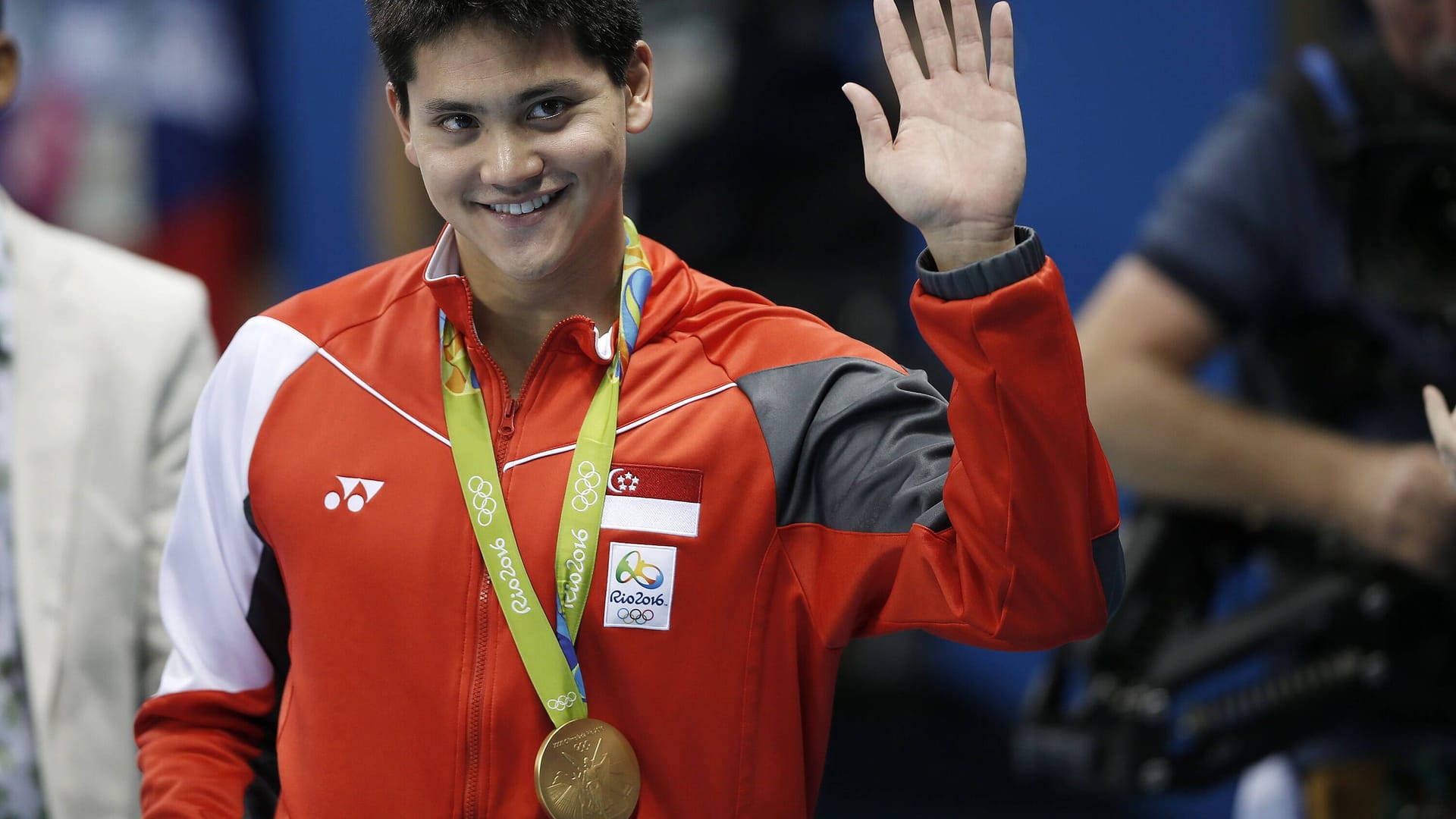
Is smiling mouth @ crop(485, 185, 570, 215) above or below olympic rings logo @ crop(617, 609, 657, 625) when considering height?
above

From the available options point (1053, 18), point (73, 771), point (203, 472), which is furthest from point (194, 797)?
point (1053, 18)

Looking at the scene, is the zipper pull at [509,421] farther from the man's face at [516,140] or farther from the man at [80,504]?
the man at [80,504]

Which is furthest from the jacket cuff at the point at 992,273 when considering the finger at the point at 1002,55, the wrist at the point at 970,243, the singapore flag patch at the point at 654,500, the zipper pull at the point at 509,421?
the zipper pull at the point at 509,421

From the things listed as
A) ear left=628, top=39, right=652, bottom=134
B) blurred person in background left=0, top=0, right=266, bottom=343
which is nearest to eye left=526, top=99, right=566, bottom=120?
ear left=628, top=39, right=652, bottom=134

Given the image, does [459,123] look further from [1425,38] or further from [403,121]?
[1425,38]

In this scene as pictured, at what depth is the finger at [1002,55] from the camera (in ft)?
4.50

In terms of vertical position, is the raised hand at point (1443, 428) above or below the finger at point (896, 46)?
below

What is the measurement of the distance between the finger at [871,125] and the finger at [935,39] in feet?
0.20

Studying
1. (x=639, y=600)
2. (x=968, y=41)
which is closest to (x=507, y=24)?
(x=968, y=41)

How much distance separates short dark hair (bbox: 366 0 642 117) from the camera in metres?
1.45

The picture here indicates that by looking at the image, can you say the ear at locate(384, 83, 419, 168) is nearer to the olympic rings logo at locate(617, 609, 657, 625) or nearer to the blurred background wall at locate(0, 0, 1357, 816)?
the olympic rings logo at locate(617, 609, 657, 625)

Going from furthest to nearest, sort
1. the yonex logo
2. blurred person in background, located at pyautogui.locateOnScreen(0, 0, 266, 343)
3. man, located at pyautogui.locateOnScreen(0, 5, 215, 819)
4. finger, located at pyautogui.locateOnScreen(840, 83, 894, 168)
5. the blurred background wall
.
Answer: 1. blurred person in background, located at pyautogui.locateOnScreen(0, 0, 266, 343)
2. the blurred background wall
3. man, located at pyautogui.locateOnScreen(0, 5, 215, 819)
4. the yonex logo
5. finger, located at pyautogui.locateOnScreen(840, 83, 894, 168)

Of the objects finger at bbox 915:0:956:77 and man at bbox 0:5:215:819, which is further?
man at bbox 0:5:215:819

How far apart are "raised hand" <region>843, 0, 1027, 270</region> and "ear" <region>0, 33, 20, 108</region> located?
1244 millimetres
